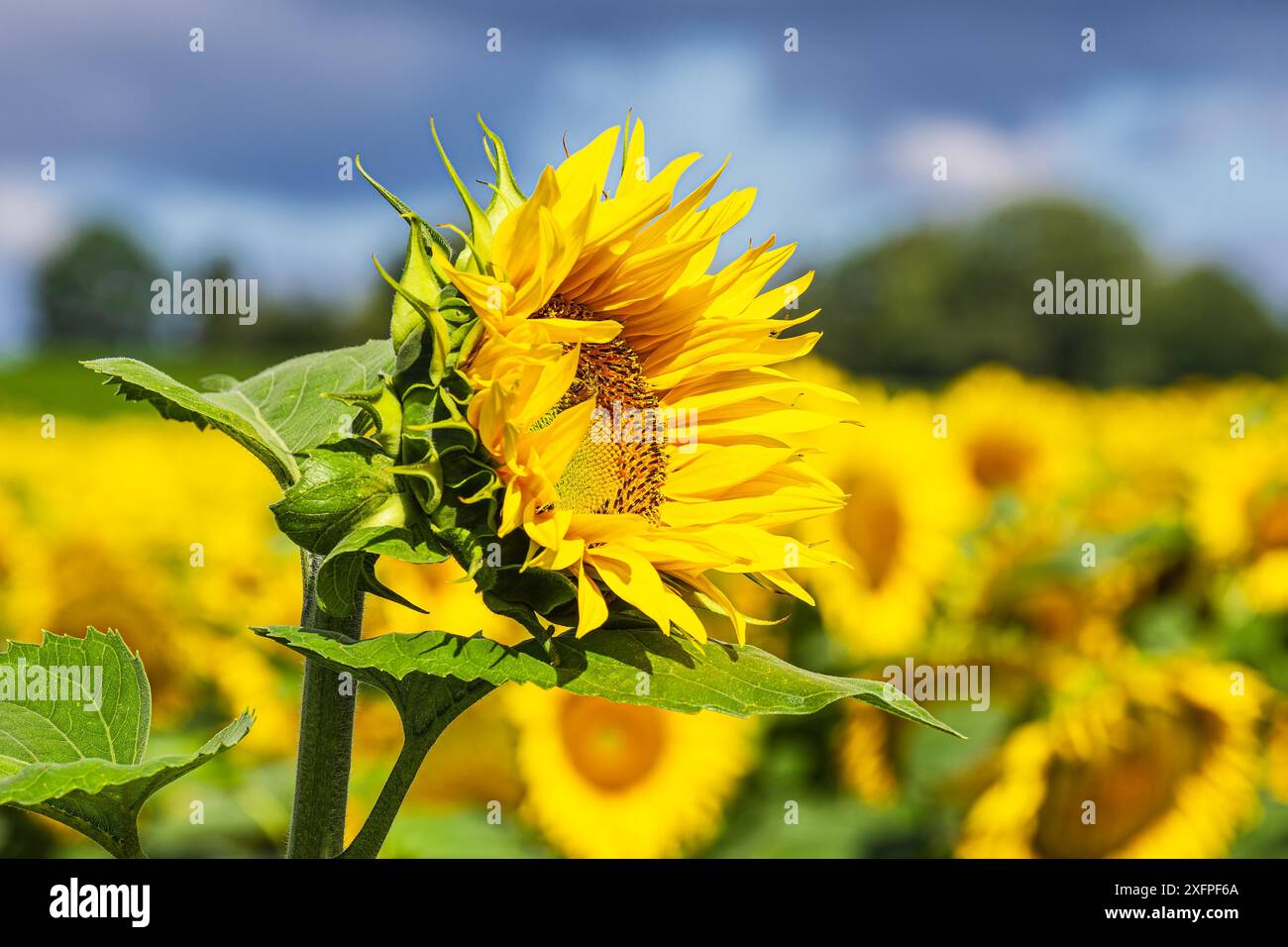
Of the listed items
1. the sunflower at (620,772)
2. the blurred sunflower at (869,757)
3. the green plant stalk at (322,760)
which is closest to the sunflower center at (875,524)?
the blurred sunflower at (869,757)

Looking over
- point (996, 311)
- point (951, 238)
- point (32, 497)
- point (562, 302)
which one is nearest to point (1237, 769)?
point (562, 302)

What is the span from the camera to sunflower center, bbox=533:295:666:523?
1405 mm

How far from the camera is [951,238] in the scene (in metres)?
54.8

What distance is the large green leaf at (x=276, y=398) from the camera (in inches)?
51.0

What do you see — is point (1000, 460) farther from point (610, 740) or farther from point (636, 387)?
point (636, 387)

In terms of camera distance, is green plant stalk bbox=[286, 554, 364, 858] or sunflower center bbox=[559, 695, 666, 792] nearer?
green plant stalk bbox=[286, 554, 364, 858]

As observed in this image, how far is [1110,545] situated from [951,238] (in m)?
52.7

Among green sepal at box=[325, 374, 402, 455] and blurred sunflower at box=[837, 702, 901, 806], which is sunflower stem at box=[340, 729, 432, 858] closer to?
green sepal at box=[325, 374, 402, 455]

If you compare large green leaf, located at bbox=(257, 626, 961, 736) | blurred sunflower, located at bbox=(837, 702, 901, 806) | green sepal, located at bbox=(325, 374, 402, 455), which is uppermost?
green sepal, located at bbox=(325, 374, 402, 455)

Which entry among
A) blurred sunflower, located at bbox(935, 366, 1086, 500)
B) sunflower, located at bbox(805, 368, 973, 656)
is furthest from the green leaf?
blurred sunflower, located at bbox(935, 366, 1086, 500)

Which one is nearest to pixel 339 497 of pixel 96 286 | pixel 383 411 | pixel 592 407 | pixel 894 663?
pixel 383 411

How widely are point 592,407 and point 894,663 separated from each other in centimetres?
364

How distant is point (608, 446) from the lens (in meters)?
1.42

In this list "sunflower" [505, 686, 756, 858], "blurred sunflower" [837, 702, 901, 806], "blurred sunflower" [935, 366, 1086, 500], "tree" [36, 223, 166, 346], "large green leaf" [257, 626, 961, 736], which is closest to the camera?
"large green leaf" [257, 626, 961, 736]
